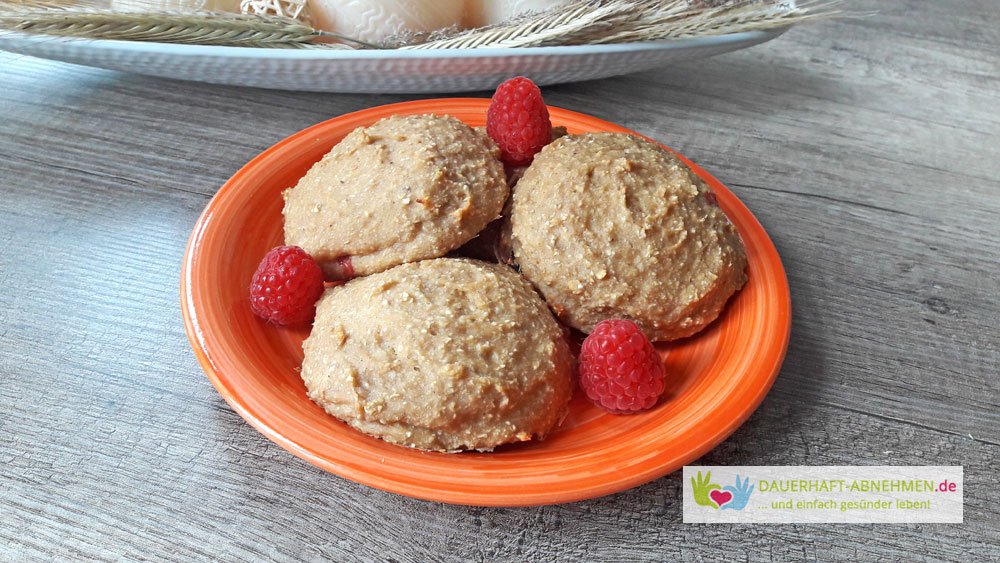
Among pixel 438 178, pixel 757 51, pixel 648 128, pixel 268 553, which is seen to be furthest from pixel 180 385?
pixel 757 51

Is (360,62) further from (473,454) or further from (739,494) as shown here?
(739,494)

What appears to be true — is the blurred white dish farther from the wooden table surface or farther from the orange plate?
the orange plate

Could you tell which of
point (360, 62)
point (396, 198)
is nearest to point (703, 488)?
point (396, 198)

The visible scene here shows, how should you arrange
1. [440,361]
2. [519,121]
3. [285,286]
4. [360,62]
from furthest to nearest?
[360,62] → [519,121] → [285,286] → [440,361]

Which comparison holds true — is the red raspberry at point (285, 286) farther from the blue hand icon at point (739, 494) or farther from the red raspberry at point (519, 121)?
the blue hand icon at point (739, 494)

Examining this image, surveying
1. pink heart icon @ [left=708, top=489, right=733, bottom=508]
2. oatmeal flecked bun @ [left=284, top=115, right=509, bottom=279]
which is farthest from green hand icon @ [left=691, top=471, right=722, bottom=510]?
oatmeal flecked bun @ [left=284, top=115, right=509, bottom=279]
